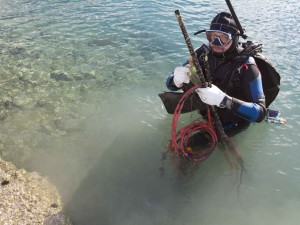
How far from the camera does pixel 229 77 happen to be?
5.85 m

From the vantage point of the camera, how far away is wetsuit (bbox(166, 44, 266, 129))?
209 inches

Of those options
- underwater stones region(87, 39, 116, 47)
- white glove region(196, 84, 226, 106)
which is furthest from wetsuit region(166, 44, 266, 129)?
underwater stones region(87, 39, 116, 47)

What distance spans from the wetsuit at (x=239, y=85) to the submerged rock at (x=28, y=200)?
3178 millimetres

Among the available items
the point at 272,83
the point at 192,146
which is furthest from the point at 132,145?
the point at 272,83

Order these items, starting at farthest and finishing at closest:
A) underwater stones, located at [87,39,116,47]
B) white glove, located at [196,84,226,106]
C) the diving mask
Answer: underwater stones, located at [87,39,116,47] → the diving mask → white glove, located at [196,84,226,106]

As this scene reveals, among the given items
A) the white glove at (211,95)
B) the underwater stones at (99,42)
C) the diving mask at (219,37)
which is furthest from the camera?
the underwater stones at (99,42)

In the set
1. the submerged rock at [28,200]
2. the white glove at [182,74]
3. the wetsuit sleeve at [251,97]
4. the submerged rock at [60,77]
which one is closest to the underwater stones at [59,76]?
the submerged rock at [60,77]

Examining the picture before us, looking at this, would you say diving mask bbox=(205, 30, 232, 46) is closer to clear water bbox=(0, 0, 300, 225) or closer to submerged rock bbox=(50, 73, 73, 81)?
clear water bbox=(0, 0, 300, 225)

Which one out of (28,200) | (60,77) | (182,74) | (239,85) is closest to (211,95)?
(182,74)

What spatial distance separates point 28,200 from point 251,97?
4.18 metres

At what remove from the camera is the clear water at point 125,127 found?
18.5ft

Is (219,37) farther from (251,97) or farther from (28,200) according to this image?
(28,200)

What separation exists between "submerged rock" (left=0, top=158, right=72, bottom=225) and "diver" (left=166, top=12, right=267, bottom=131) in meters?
3.04

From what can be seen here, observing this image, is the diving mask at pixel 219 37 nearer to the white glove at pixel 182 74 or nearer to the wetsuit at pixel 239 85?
the wetsuit at pixel 239 85
